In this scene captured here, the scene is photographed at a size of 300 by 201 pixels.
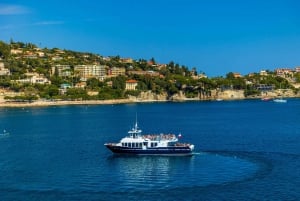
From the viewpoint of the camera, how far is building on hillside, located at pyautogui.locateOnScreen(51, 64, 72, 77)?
549 ft

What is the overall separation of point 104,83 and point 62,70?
56.7 feet

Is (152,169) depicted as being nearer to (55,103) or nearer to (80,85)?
(55,103)

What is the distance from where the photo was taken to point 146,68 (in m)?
193

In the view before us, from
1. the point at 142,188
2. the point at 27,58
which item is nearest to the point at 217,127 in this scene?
the point at 142,188

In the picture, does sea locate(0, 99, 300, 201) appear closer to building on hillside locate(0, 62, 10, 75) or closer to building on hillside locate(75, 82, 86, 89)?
building on hillside locate(75, 82, 86, 89)

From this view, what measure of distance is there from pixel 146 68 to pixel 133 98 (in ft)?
124

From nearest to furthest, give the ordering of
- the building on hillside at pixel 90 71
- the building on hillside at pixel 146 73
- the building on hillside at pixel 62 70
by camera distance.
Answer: the building on hillside at pixel 62 70, the building on hillside at pixel 90 71, the building on hillside at pixel 146 73

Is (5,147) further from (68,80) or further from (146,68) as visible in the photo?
(146,68)

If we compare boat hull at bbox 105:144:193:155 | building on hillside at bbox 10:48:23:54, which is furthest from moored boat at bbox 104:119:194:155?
building on hillside at bbox 10:48:23:54

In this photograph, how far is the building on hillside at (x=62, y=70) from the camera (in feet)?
549

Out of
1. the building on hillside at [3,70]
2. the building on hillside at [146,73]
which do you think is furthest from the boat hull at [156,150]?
the building on hillside at [146,73]

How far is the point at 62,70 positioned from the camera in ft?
556

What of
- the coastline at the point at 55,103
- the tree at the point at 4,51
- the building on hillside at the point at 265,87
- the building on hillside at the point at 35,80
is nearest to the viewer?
the coastline at the point at 55,103

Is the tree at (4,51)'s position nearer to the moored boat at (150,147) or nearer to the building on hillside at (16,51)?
the building on hillside at (16,51)
